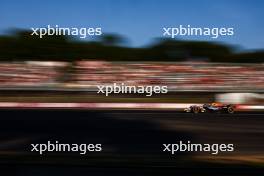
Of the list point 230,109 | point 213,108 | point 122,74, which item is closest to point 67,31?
point 122,74

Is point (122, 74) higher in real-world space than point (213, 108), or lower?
higher

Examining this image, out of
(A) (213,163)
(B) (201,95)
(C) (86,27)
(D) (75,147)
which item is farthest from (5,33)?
(A) (213,163)

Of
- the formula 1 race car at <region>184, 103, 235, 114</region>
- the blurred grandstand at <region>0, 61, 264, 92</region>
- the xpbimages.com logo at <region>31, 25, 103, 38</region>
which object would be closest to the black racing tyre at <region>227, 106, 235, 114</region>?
the formula 1 race car at <region>184, 103, 235, 114</region>

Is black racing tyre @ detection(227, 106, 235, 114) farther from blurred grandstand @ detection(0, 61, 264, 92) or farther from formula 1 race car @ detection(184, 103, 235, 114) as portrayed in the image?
blurred grandstand @ detection(0, 61, 264, 92)

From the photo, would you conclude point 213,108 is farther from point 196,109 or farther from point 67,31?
point 67,31

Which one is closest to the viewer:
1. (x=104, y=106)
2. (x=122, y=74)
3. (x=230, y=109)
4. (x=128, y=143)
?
(x=122, y=74)

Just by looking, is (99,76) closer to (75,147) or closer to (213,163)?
(75,147)
